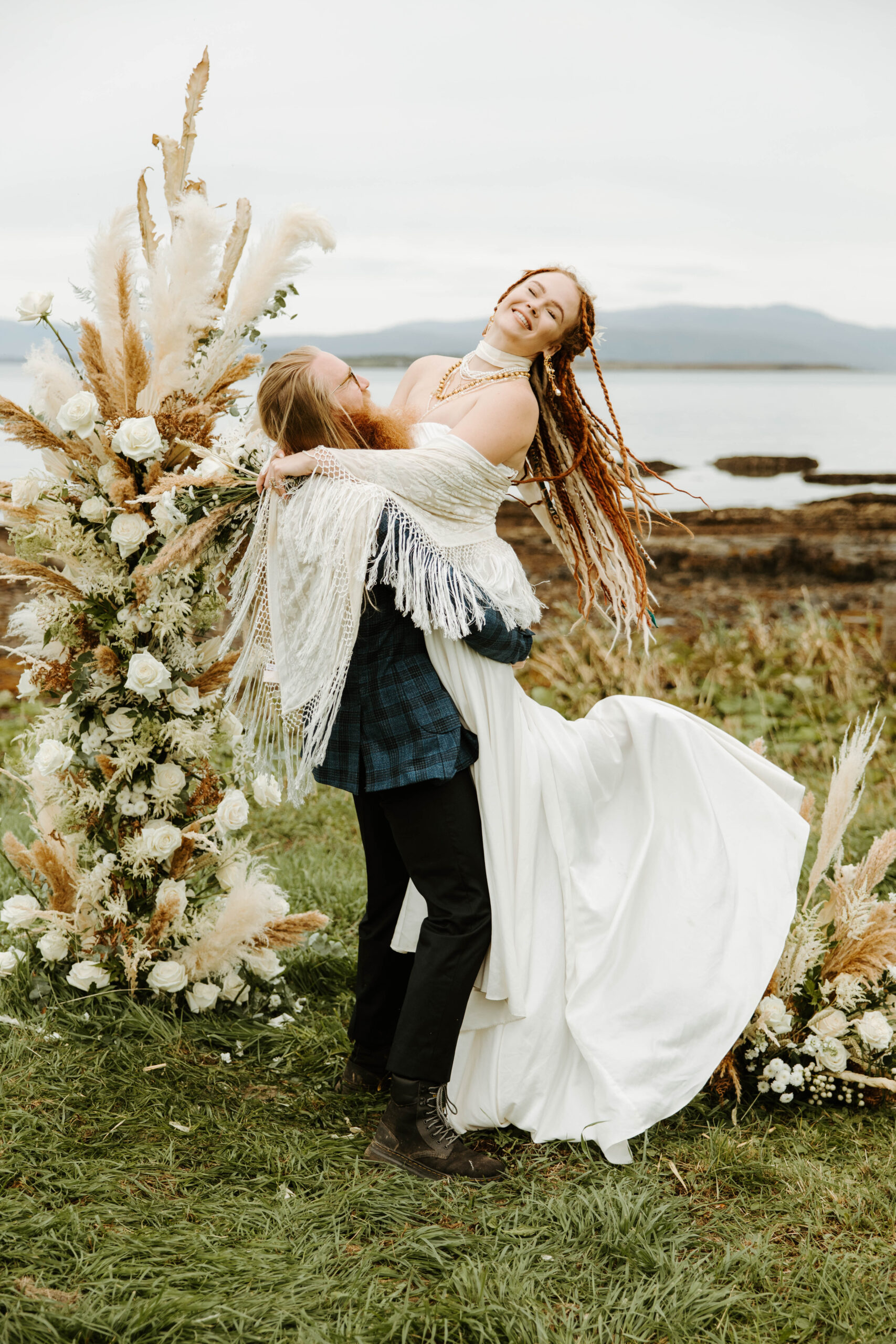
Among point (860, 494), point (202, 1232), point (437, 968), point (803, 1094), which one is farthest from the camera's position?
point (860, 494)

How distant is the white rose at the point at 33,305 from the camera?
281cm

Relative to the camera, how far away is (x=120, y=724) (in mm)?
2943

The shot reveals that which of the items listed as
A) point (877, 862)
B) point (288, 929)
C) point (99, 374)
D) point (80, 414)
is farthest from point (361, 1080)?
point (99, 374)

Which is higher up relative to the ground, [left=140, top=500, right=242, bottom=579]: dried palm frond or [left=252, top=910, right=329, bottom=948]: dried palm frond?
[left=140, top=500, right=242, bottom=579]: dried palm frond

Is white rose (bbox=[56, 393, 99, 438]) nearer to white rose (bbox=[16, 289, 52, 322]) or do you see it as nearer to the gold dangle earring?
white rose (bbox=[16, 289, 52, 322])

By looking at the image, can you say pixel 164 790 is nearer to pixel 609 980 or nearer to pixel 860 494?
pixel 609 980

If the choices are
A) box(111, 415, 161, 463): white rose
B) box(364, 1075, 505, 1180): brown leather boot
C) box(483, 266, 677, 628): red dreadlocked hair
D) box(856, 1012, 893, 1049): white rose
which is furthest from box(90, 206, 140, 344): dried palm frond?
box(856, 1012, 893, 1049): white rose

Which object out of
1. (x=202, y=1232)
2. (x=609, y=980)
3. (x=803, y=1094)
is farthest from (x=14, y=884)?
(x=803, y=1094)

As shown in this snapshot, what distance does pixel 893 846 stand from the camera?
2887 mm

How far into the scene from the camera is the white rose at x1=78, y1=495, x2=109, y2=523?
287 centimetres

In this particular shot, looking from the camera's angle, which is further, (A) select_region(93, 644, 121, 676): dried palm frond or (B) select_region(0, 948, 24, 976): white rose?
(B) select_region(0, 948, 24, 976): white rose

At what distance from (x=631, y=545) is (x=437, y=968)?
1.26 m

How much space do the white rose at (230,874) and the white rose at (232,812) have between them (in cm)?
19

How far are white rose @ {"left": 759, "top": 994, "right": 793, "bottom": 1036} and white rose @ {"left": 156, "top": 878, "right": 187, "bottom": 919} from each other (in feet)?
5.25
